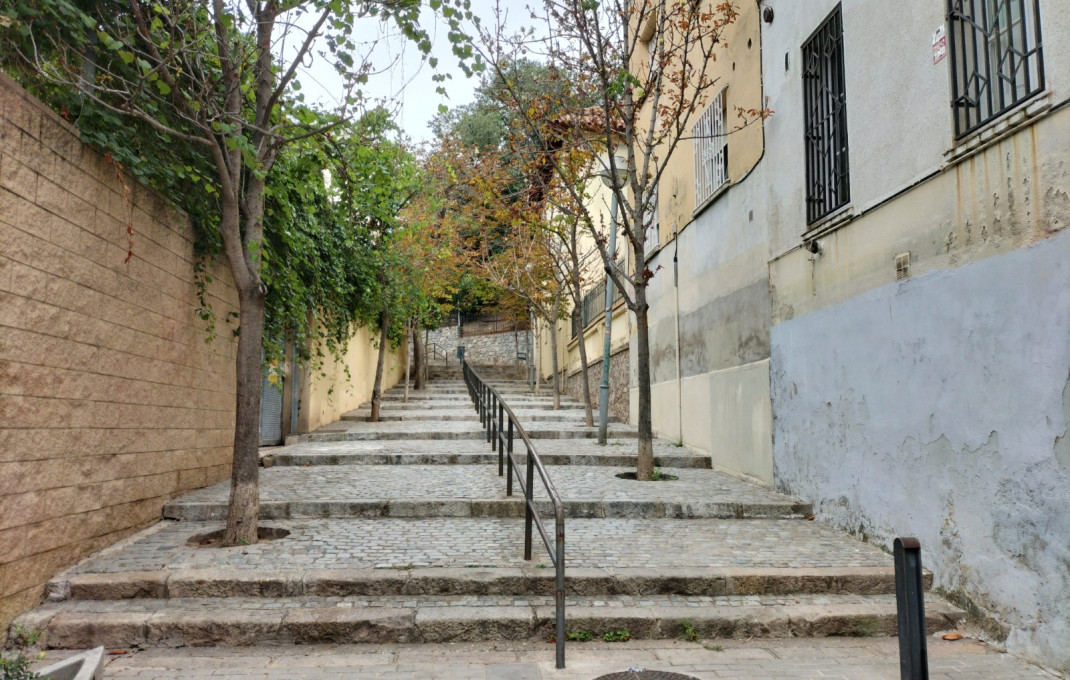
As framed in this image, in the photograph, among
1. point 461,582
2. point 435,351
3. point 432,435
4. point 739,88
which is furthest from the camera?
point 435,351

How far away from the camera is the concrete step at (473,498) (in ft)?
22.0

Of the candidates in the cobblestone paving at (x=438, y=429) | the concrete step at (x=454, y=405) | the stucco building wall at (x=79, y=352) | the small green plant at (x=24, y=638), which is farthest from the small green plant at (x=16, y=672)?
the concrete step at (x=454, y=405)

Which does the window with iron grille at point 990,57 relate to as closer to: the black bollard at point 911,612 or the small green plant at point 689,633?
the black bollard at point 911,612

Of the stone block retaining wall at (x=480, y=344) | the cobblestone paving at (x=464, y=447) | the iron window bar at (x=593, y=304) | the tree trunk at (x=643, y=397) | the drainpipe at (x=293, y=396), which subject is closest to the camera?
the tree trunk at (x=643, y=397)

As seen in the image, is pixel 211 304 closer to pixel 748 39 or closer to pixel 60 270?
pixel 60 270

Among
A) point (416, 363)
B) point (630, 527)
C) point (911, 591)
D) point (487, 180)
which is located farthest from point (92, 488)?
point (416, 363)

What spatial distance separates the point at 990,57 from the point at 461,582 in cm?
473

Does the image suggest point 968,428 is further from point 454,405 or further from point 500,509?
point 454,405

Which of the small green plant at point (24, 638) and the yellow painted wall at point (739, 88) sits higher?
the yellow painted wall at point (739, 88)

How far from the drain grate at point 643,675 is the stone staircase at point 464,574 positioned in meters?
0.59

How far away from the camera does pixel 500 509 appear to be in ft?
22.2

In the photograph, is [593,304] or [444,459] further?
[593,304]

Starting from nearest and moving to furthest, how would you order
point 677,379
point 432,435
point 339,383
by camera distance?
point 677,379 → point 432,435 → point 339,383

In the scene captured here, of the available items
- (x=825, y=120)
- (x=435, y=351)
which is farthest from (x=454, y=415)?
(x=435, y=351)
